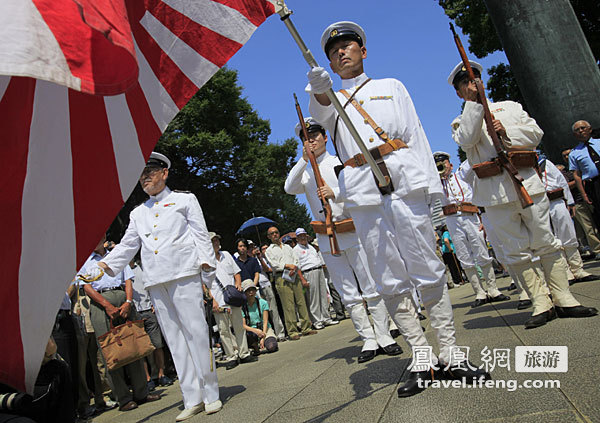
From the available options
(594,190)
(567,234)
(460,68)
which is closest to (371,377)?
(460,68)

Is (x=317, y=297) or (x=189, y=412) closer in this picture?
(x=189, y=412)

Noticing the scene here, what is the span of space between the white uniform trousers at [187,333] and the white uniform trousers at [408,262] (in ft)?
6.41

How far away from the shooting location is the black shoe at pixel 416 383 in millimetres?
3043

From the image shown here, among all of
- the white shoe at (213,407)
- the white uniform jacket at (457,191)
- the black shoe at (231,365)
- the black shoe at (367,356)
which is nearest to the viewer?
the white shoe at (213,407)

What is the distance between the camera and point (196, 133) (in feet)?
93.7

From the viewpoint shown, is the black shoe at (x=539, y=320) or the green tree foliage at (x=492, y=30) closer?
the black shoe at (x=539, y=320)

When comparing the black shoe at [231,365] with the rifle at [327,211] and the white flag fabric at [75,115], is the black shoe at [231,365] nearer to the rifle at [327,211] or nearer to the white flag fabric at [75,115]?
the rifle at [327,211]

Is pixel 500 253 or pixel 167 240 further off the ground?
pixel 167 240

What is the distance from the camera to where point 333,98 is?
3088mm

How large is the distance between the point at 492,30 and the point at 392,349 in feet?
63.1

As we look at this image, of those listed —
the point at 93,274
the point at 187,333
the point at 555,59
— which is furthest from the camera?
the point at 555,59

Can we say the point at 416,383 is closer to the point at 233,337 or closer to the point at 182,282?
the point at 182,282

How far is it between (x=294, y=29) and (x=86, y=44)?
4.81 ft

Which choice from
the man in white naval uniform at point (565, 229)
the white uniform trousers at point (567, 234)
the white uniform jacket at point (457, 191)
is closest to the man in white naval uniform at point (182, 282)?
the man in white naval uniform at point (565, 229)
